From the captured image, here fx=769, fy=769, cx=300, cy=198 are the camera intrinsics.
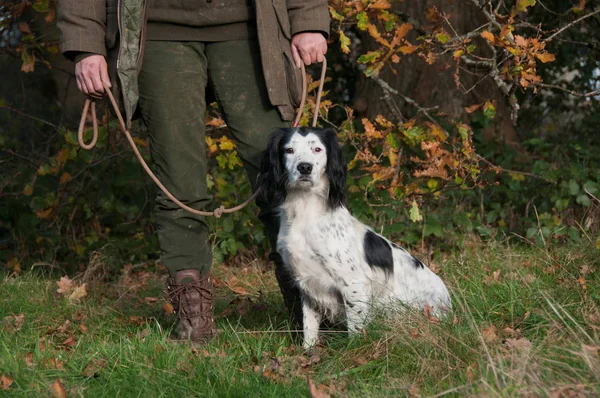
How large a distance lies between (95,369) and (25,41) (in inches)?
125

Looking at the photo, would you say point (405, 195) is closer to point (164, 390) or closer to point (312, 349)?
→ point (312, 349)

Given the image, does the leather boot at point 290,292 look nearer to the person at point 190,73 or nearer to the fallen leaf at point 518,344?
the person at point 190,73

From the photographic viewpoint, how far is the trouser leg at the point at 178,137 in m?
3.61

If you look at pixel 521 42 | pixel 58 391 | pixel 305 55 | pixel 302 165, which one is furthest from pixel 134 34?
pixel 521 42

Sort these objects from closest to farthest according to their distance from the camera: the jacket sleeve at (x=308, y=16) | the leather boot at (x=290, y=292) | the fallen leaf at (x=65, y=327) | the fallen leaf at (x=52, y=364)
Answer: the fallen leaf at (x=52, y=364) < the jacket sleeve at (x=308, y=16) < the leather boot at (x=290, y=292) < the fallen leaf at (x=65, y=327)

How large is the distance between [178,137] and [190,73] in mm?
316

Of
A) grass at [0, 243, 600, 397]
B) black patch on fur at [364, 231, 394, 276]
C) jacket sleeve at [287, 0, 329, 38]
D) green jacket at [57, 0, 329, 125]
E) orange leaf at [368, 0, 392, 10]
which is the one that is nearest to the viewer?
grass at [0, 243, 600, 397]

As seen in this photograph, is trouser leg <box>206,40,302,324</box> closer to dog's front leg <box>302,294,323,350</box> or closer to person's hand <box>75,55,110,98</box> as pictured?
person's hand <box>75,55,110,98</box>

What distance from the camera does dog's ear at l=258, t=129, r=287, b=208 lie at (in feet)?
12.0

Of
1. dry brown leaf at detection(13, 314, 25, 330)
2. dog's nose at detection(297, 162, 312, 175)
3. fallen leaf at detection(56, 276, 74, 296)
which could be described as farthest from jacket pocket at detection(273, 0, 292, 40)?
fallen leaf at detection(56, 276, 74, 296)

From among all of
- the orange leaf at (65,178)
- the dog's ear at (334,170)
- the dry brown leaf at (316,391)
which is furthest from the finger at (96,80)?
the orange leaf at (65,178)


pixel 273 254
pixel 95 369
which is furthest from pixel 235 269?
pixel 95 369

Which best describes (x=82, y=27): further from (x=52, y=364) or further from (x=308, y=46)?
(x=52, y=364)

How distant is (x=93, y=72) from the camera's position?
353 centimetres
